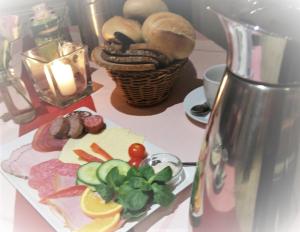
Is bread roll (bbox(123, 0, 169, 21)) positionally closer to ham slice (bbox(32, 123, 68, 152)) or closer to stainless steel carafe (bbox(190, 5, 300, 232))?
ham slice (bbox(32, 123, 68, 152))

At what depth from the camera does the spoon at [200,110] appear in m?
0.75

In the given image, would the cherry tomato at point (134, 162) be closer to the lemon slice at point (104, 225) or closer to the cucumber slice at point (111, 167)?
the cucumber slice at point (111, 167)

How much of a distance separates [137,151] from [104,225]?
0.59 feet

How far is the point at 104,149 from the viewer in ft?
2.34

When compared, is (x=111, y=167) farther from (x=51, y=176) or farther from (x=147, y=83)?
(x=147, y=83)

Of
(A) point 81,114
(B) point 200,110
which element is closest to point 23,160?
(A) point 81,114

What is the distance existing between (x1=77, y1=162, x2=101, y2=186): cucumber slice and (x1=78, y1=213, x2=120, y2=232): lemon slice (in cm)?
8

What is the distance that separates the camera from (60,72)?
0.92 metres

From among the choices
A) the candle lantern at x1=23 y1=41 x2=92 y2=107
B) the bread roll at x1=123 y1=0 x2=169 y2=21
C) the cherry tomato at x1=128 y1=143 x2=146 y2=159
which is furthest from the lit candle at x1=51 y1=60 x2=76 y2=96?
the cherry tomato at x1=128 y1=143 x2=146 y2=159

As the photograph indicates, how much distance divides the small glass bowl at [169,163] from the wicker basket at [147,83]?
0.19m

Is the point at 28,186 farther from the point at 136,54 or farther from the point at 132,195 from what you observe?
the point at 136,54

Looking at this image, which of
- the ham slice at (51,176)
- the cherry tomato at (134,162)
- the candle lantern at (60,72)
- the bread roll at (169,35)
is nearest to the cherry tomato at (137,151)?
the cherry tomato at (134,162)

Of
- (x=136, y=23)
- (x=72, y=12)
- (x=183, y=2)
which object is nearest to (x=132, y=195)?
(x=136, y=23)

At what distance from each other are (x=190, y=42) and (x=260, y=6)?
1.36 ft
